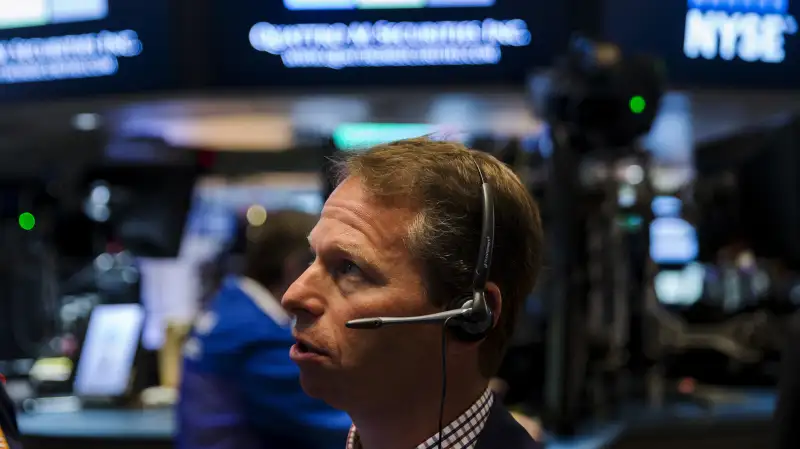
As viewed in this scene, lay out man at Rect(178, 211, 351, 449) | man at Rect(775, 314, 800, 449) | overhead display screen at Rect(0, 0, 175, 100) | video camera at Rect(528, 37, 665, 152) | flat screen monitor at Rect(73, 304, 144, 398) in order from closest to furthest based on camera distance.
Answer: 1. man at Rect(775, 314, 800, 449)
2. man at Rect(178, 211, 351, 449)
3. video camera at Rect(528, 37, 665, 152)
4. overhead display screen at Rect(0, 0, 175, 100)
5. flat screen monitor at Rect(73, 304, 144, 398)

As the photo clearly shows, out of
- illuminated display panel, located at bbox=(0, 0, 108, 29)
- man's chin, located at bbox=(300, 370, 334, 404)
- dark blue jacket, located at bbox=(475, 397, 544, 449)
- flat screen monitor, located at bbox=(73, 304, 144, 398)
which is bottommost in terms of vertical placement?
flat screen monitor, located at bbox=(73, 304, 144, 398)

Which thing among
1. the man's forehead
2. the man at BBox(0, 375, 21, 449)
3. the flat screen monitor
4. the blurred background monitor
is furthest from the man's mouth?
the blurred background monitor

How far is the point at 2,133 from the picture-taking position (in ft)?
15.4

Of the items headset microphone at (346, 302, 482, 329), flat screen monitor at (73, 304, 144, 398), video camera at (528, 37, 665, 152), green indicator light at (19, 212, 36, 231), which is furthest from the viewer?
green indicator light at (19, 212, 36, 231)

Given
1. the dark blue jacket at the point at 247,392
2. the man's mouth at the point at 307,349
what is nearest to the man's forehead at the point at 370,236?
the man's mouth at the point at 307,349

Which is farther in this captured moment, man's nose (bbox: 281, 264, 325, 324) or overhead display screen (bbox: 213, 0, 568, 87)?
overhead display screen (bbox: 213, 0, 568, 87)

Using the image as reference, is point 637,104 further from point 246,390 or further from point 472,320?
point 472,320

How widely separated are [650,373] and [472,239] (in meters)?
3.71

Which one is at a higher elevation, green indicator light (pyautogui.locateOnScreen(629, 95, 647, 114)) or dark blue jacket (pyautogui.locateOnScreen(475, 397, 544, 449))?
green indicator light (pyautogui.locateOnScreen(629, 95, 647, 114))

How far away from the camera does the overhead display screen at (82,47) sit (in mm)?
3111

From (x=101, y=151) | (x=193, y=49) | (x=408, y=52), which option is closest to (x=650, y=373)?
(x=408, y=52)

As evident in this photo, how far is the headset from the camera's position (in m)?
0.92

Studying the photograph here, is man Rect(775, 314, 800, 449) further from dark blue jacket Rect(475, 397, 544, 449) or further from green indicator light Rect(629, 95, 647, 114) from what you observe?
green indicator light Rect(629, 95, 647, 114)

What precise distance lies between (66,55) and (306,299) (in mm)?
2633
